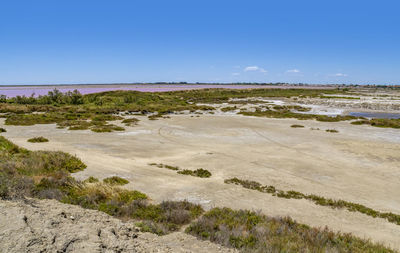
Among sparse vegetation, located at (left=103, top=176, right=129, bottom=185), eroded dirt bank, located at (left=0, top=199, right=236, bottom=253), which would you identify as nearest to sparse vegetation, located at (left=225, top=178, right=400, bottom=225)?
sparse vegetation, located at (left=103, top=176, right=129, bottom=185)

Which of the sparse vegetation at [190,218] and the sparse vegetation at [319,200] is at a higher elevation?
the sparse vegetation at [190,218]

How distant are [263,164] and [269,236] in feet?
31.3

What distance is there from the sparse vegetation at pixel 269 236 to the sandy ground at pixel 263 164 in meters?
1.27

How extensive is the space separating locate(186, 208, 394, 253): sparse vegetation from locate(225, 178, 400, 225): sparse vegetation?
9.18 feet

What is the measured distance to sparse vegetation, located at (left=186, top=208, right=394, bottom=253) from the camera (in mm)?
6352

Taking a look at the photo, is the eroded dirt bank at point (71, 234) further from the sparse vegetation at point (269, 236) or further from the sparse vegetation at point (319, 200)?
the sparse vegetation at point (319, 200)

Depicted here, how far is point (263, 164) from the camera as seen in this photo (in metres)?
16.1

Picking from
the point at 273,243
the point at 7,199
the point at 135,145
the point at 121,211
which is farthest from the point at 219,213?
the point at 135,145

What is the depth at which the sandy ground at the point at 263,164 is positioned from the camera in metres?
9.62

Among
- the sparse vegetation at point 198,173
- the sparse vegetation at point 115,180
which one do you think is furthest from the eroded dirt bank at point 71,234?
the sparse vegetation at point 198,173

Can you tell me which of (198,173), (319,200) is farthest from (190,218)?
(319,200)

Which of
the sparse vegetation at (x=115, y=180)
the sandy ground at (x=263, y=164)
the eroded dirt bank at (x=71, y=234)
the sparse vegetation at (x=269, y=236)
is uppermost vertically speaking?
the eroded dirt bank at (x=71, y=234)

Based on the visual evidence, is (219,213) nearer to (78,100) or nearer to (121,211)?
(121,211)

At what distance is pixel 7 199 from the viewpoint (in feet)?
22.1
